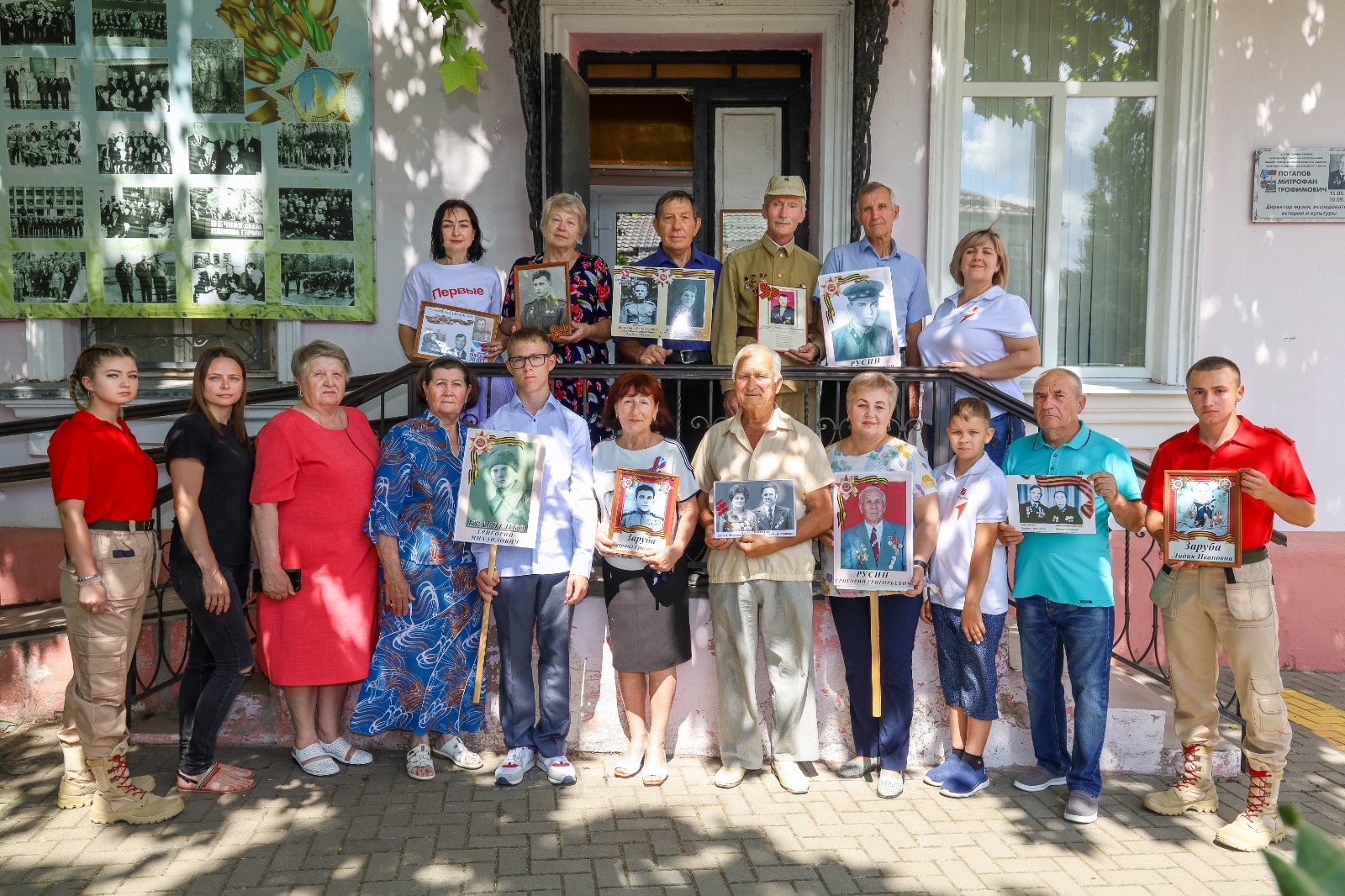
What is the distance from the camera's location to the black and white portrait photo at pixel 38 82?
6.48 meters

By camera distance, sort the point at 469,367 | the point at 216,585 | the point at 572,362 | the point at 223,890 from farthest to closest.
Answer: the point at 572,362
the point at 469,367
the point at 216,585
the point at 223,890

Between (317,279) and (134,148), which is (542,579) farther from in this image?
(134,148)

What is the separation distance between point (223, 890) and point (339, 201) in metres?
4.58

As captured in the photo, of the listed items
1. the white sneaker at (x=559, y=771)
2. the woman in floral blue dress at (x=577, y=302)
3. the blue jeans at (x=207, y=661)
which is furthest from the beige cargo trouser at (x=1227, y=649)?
the blue jeans at (x=207, y=661)

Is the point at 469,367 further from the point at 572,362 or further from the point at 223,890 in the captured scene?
the point at 223,890

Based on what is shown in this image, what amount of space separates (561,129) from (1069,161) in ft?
11.7

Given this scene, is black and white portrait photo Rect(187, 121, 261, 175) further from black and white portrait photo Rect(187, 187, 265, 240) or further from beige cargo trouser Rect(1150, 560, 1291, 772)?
beige cargo trouser Rect(1150, 560, 1291, 772)

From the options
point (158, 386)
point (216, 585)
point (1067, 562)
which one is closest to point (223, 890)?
point (216, 585)

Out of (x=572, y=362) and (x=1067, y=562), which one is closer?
(x=1067, y=562)

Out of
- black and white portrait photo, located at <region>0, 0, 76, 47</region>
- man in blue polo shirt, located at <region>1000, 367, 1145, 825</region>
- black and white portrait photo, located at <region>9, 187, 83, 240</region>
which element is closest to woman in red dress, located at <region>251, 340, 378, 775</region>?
man in blue polo shirt, located at <region>1000, 367, 1145, 825</region>

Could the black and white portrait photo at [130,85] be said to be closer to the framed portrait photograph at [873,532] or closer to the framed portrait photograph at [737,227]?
the framed portrait photograph at [737,227]

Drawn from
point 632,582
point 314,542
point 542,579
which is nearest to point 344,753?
point 314,542

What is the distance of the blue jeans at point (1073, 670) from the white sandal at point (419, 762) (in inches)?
103

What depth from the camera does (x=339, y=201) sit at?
6.59m
